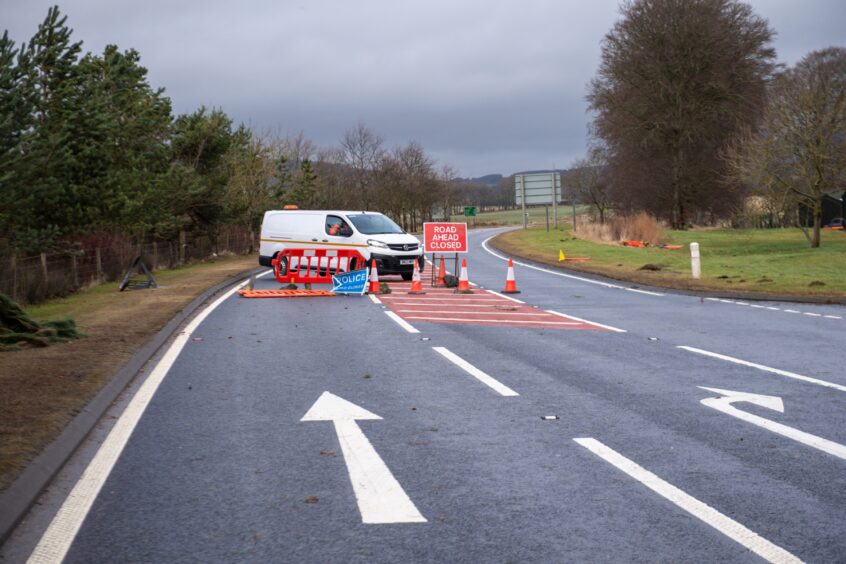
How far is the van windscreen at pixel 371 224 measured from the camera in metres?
25.0

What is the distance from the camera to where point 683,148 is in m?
51.7

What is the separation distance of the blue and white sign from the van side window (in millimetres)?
4269

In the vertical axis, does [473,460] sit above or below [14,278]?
below

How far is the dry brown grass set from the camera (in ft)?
143

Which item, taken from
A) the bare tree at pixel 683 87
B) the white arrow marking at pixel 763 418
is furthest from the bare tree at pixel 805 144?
the white arrow marking at pixel 763 418

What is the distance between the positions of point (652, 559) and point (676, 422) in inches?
119

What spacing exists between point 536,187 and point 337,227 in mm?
44675

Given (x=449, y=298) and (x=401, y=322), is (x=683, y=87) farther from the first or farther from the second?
(x=401, y=322)

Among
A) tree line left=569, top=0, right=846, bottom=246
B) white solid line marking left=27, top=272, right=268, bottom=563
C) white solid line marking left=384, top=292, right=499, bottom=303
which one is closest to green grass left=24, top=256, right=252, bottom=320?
white solid line marking left=384, top=292, right=499, bottom=303

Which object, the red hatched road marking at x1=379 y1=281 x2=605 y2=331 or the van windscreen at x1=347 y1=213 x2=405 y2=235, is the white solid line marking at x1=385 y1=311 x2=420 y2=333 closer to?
the red hatched road marking at x1=379 y1=281 x2=605 y2=331

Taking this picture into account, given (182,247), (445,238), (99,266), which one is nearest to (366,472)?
(445,238)

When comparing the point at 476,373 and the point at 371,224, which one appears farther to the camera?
the point at 371,224

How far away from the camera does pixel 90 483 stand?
542cm

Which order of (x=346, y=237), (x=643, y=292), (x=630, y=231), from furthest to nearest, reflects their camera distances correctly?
(x=630, y=231)
(x=346, y=237)
(x=643, y=292)
